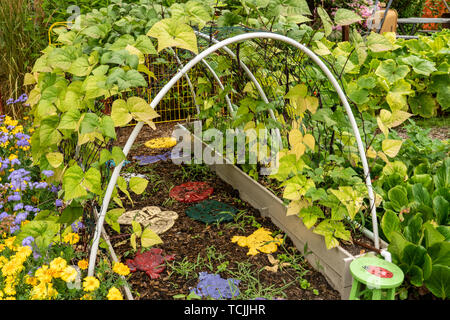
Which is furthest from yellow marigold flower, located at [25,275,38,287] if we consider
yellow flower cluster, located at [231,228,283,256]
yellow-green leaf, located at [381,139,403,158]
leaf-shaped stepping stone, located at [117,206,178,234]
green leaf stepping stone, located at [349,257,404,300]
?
yellow-green leaf, located at [381,139,403,158]

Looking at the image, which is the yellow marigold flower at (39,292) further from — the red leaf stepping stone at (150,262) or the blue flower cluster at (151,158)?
the blue flower cluster at (151,158)

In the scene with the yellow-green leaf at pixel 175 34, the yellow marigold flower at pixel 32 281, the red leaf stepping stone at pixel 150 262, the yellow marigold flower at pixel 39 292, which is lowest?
the red leaf stepping stone at pixel 150 262

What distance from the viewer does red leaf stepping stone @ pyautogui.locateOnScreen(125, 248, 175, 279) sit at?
7.57 ft

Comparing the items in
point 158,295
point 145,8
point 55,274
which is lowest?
point 158,295

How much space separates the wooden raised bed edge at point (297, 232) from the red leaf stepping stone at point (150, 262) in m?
0.76

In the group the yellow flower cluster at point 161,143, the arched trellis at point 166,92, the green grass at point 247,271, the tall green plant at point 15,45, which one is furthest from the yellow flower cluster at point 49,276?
the tall green plant at point 15,45

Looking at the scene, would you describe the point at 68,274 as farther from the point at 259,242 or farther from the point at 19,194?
the point at 259,242

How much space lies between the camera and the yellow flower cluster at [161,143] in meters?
4.37

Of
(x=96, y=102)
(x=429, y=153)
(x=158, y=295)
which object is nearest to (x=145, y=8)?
(x=96, y=102)

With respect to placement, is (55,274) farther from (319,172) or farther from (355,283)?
(319,172)

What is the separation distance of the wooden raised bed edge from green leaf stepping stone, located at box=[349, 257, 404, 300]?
0.53 feet

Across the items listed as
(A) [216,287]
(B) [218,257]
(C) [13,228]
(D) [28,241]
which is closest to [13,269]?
(D) [28,241]

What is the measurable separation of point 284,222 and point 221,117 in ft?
4.48

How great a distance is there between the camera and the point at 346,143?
254 cm
